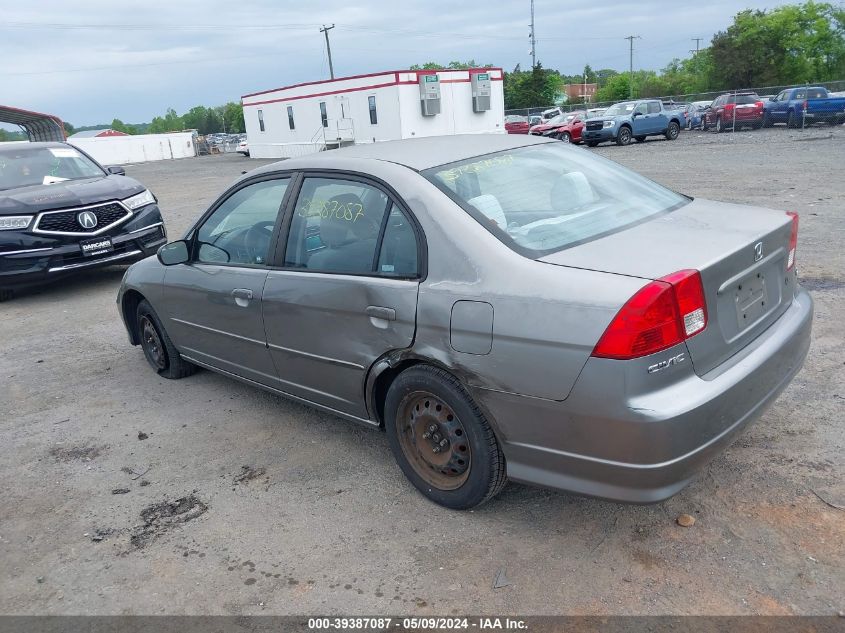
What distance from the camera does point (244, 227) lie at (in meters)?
4.37

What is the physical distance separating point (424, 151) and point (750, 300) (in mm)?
1762

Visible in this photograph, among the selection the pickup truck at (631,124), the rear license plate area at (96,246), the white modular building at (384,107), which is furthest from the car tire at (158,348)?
the white modular building at (384,107)

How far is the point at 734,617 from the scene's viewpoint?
2.51m

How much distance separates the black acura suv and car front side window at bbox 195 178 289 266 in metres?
4.18

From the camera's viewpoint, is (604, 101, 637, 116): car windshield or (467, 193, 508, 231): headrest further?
(604, 101, 637, 116): car windshield

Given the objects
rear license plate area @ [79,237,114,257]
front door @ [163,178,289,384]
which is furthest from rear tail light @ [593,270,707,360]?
rear license plate area @ [79,237,114,257]

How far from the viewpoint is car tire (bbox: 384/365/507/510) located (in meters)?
3.04


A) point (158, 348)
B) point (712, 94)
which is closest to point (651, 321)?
point (158, 348)

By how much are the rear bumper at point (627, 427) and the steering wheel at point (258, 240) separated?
1758mm

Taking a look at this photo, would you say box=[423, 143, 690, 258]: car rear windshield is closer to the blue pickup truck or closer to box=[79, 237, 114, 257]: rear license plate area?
box=[79, 237, 114, 257]: rear license plate area

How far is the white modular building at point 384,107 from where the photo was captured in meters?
36.2

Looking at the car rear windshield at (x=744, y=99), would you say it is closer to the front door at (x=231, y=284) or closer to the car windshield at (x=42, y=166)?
the car windshield at (x=42, y=166)

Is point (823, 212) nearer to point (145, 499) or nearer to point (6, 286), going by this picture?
point (145, 499)

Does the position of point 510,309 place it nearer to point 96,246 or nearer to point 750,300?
point 750,300
